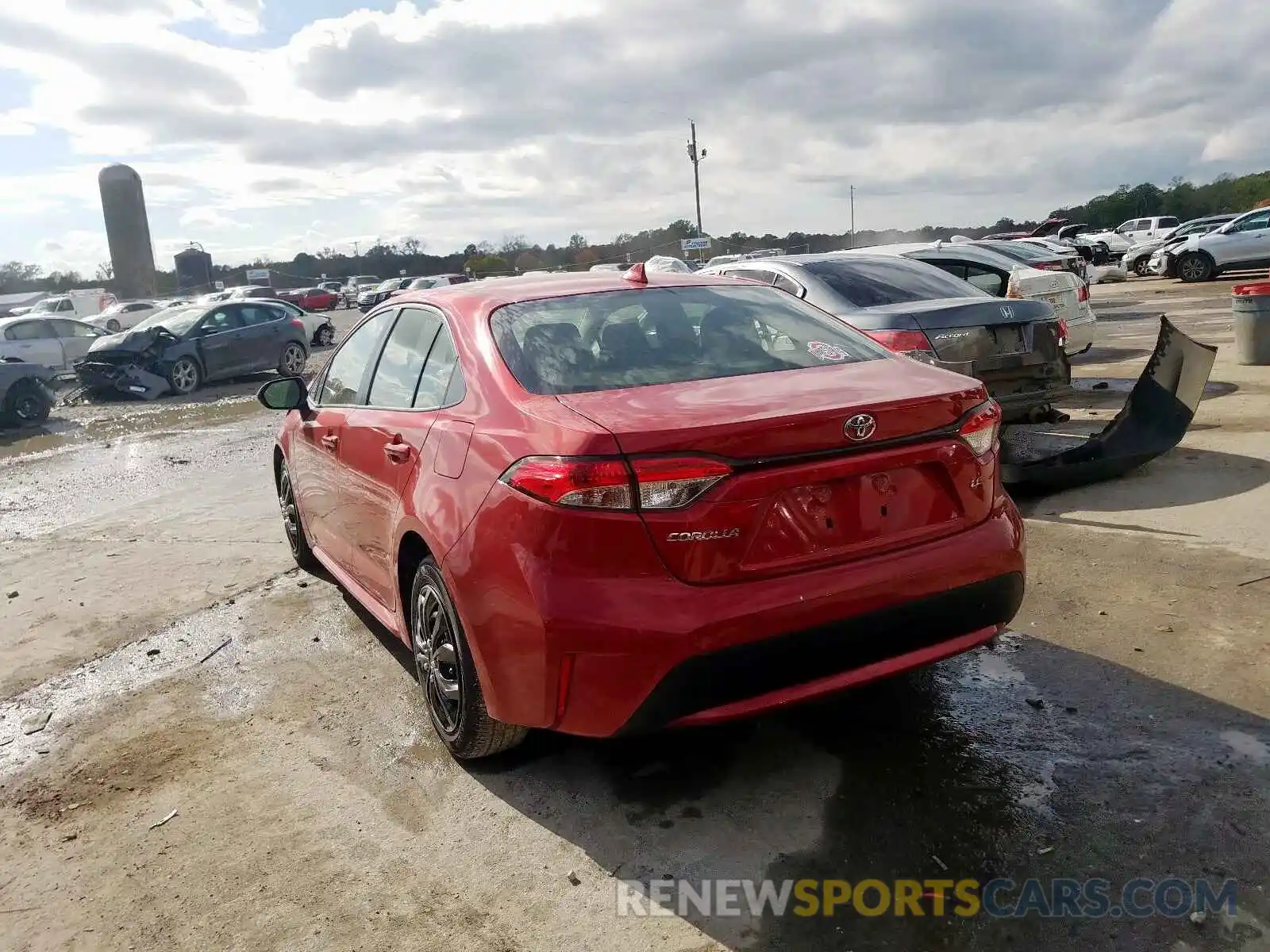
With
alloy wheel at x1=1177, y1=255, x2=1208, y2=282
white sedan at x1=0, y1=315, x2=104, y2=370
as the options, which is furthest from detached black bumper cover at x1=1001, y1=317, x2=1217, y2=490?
alloy wheel at x1=1177, y1=255, x2=1208, y2=282

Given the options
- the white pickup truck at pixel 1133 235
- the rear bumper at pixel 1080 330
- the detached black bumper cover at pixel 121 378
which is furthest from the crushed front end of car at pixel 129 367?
the white pickup truck at pixel 1133 235

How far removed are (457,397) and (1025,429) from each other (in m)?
6.37

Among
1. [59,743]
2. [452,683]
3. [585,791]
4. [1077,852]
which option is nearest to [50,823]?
[59,743]

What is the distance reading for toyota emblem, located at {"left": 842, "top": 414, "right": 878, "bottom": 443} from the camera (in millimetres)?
2865

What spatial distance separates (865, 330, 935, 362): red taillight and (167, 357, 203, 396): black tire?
Result: 13.8 m

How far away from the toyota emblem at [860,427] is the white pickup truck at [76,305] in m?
36.0

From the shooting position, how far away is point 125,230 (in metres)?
76.6

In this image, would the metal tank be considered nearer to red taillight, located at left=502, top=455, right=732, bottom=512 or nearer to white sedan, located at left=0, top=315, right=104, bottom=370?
white sedan, located at left=0, top=315, right=104, bottom=370

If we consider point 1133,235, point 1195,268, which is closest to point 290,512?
point 1195,268

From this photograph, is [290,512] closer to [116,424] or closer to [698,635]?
[698,635]

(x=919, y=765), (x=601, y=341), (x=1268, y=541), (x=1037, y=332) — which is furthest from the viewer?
(x=1037, y=332)

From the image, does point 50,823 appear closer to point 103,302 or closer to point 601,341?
point 601,341

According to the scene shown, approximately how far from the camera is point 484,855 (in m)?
2.98

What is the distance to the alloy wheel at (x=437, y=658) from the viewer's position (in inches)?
133
